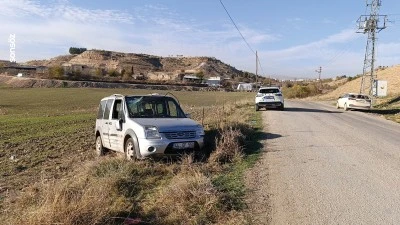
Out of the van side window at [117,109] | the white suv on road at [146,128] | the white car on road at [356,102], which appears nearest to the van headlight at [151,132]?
the white suv on road at [146,128]

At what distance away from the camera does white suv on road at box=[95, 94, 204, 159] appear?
967 cm

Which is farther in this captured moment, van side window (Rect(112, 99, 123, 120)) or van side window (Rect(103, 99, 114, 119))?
van side window (Rect(103, 99, 114, 119))

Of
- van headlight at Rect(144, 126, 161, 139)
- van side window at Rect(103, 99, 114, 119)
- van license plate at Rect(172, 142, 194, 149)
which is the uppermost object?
van side window at Rect(103, 99, 114, 119)

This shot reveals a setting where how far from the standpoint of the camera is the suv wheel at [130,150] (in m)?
9.91

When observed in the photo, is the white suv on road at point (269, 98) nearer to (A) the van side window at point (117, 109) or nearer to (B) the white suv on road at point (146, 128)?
(B) the white suv on road at point (146, 128)

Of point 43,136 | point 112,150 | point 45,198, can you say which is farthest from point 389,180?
point 43,136

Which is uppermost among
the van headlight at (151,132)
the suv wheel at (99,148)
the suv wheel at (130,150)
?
the van headlight at (151,132)

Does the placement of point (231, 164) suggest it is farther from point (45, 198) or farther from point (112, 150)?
point (45, 198)

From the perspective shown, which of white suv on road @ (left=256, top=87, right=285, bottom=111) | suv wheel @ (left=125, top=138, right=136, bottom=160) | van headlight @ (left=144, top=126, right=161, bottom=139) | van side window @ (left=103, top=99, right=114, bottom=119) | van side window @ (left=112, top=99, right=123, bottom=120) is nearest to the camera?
van headlight @ (left=144, top=126, right=161, bottom=139)

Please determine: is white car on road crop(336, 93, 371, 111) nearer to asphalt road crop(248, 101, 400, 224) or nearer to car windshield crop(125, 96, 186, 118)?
asphalt road crop(248, 101, 400, 224)

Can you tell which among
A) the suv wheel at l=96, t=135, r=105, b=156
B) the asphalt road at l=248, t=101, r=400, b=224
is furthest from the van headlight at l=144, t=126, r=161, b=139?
the suv wheel at l=96, t=135, r=105, b=156

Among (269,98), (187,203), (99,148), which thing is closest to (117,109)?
(99,148)

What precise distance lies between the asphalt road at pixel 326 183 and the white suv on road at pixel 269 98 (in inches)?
603

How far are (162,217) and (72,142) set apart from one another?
10322mm
